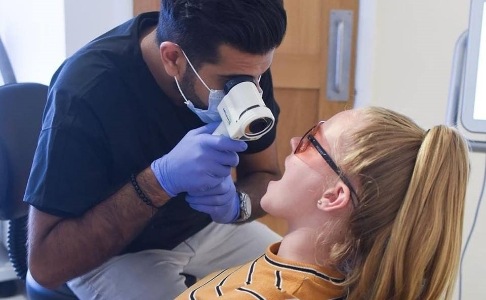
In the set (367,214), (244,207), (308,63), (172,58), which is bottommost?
(244,207)

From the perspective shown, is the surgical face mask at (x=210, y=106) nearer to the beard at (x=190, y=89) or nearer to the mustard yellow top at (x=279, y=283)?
the beard at (x=190, y=89)

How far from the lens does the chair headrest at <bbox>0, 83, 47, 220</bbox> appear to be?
1.26m

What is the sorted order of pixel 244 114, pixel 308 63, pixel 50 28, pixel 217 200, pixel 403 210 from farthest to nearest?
pixel 308 63, pixel 50 28, pixel 217 200, pixel 244 114, pixel 403 210

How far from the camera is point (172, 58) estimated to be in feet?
3.83

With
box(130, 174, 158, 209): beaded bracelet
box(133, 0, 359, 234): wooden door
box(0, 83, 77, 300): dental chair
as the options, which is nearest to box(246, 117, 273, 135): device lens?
box(130, 174, 158, 209): beaded bracelet

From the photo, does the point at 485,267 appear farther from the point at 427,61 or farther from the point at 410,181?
the point at 410,181

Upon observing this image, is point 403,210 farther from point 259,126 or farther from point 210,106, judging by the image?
point 210,106

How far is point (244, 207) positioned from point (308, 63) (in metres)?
0.96

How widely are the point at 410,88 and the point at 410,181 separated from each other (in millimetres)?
1187

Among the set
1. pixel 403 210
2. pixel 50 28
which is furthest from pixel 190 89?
pixel 50 28

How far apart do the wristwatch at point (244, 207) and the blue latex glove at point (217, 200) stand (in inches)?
2.6

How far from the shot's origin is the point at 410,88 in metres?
1.97

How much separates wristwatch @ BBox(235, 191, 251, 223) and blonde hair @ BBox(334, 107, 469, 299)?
373mm

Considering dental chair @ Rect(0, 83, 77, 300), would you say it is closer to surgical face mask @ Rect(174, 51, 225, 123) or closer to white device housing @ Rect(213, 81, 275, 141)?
surgical face mask @ Rect(174, 51, 225, 123)
